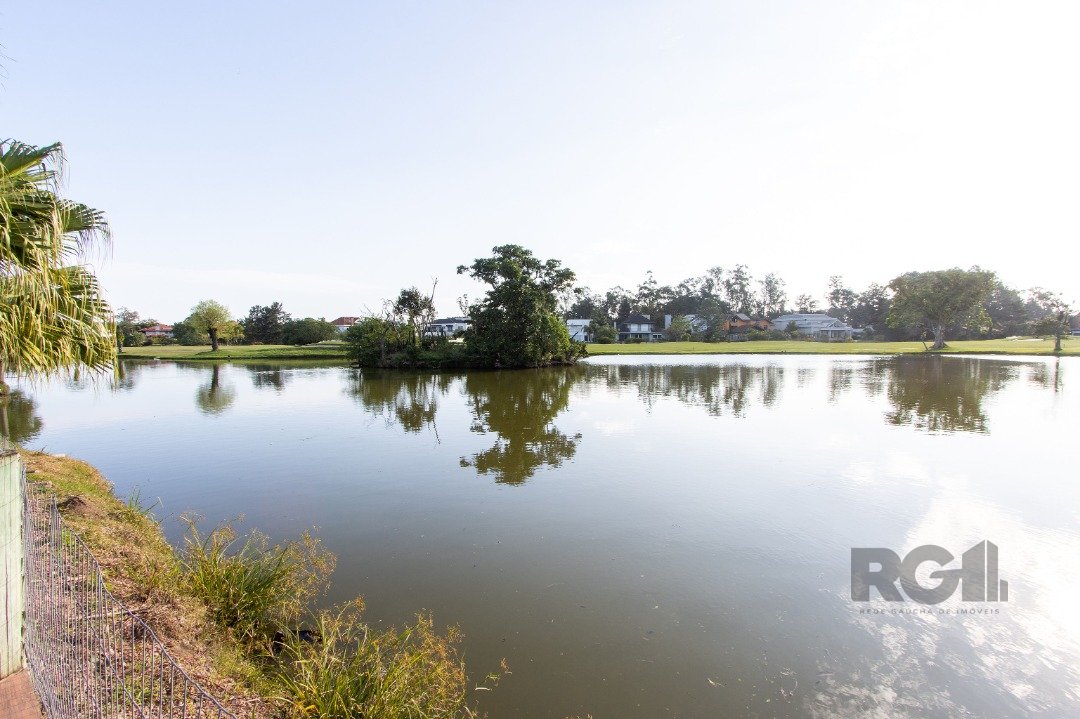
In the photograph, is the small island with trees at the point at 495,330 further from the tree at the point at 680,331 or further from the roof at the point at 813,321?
the roof at the point at 813,321

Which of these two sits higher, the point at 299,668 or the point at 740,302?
the point at 740,302

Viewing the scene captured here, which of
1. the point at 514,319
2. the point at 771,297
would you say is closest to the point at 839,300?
the point at 771,297

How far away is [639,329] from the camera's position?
280ft

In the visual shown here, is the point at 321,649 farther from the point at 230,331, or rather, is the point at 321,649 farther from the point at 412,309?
the point at 230,331

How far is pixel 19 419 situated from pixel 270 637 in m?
19.9

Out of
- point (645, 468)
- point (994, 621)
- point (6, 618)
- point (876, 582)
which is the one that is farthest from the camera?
point (645, 468)

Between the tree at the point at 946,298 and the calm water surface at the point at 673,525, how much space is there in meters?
40.0

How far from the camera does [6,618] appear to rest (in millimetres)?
3240

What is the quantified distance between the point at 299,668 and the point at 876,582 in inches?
237

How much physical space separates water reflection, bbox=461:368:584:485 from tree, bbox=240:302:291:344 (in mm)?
57554

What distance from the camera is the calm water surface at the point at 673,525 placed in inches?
176

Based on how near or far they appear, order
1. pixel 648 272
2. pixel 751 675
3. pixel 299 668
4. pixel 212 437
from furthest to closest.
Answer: pixel 648 272
pixel 212 437
pixel 751 675
pixel 299 668

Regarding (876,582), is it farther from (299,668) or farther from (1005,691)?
(299,668)

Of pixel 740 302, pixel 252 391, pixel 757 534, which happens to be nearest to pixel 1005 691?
pixel 757 534
